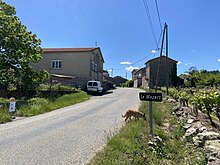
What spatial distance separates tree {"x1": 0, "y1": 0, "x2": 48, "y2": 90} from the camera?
1747cm

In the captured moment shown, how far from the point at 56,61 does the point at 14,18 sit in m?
18.7

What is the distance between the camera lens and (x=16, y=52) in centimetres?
1770

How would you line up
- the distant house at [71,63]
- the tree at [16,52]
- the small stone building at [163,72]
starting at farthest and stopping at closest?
the small stone building at [163,72]
the distant house at [71,63]
the tree at [16,52]

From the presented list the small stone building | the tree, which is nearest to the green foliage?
the small stone building

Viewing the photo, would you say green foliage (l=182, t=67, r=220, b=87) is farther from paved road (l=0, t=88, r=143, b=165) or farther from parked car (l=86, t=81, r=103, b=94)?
paved road (l=0, t=88, r=143, b=165)

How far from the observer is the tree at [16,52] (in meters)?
17.5

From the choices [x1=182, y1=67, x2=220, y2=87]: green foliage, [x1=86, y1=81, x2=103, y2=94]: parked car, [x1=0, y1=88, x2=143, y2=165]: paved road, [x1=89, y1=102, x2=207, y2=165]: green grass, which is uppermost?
[x1=182, y1=67, x2=220, y2=87]: green foliage

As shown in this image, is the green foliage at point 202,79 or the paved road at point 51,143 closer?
the paved road at point 51,143

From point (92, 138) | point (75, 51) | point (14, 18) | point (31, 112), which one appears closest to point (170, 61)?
point (75, 51)

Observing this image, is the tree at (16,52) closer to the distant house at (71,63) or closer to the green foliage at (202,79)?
the distant house at (71,63)

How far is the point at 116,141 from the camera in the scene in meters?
5.68

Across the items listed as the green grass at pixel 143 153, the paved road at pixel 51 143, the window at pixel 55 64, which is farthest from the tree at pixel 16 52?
the window at pixel 55 64

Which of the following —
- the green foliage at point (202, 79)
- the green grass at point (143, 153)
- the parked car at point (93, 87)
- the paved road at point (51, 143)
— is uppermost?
the green foliage at point (202, 79)

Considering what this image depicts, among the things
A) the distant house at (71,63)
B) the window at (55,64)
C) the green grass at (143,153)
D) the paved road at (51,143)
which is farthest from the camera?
the window at (55,64)
